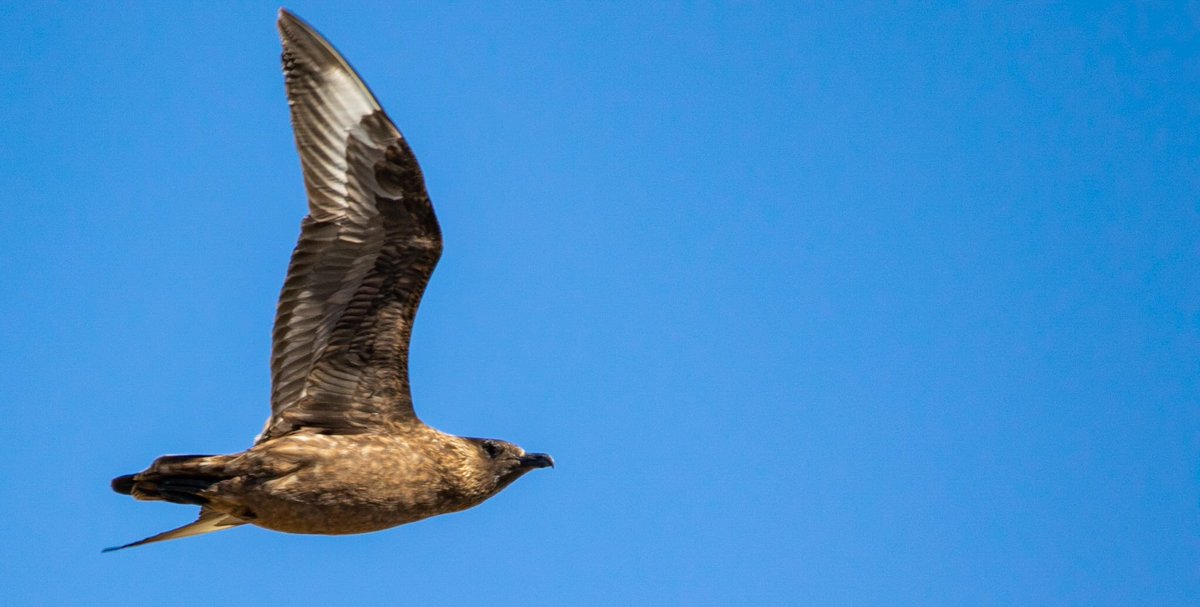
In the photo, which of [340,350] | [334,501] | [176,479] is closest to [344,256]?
[340,350]

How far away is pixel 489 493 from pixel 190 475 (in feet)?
7.49

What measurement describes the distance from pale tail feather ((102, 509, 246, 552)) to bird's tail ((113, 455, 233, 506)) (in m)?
0.89

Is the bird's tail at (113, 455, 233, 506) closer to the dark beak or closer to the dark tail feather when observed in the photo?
the dark tail feather

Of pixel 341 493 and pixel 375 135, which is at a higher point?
pixel 375 135

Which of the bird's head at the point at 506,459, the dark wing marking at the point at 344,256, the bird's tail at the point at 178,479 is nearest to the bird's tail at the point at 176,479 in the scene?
the bird's tail at the point at 178,479

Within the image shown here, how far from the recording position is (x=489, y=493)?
13211 millimetres

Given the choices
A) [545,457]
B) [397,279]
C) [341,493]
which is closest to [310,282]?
[397,279]

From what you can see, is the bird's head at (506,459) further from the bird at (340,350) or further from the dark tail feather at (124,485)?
Answer: the dark tail feather at (124,485)

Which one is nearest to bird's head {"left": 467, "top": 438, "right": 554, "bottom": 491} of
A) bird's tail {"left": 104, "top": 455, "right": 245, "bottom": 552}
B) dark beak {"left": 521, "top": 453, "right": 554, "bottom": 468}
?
dark beak {"left": 521, "top": 453, "right": 554, "bottom": 468}

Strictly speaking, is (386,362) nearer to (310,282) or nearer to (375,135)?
(310,282)

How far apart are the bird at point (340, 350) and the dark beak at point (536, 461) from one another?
0.69m

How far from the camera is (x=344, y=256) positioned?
486 inches

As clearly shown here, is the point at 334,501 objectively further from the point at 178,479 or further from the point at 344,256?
the point at 344,256

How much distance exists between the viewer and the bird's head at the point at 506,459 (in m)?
13.2
